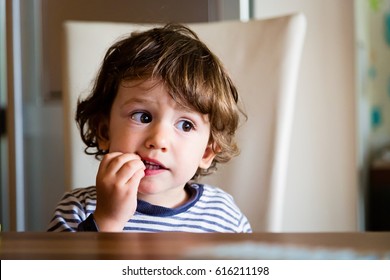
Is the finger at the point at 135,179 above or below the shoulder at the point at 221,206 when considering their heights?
above

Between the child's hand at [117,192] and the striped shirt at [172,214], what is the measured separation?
4 cm

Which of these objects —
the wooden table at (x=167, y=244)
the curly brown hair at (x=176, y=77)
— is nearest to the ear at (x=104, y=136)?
the curly brown hair at (x=176, y=77)

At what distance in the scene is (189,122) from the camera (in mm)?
415

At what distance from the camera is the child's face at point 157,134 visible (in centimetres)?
41

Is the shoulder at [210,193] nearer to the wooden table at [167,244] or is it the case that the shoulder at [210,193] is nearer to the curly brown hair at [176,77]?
the curly brown hair at [176,77]

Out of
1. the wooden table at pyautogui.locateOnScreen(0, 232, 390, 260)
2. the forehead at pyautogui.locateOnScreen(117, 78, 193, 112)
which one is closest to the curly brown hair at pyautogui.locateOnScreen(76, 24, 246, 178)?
the forehead at pyautogui.locateOnScreen(117, 78, 193, 112)

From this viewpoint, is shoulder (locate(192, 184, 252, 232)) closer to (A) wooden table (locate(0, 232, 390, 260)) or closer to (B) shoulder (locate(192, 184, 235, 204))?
(B) shoulder (locate(192, 184, 235, 204))

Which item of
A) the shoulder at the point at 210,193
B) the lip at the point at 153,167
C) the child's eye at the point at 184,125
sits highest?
the child's eye at the point at 184,125

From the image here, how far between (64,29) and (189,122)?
0.80 ft

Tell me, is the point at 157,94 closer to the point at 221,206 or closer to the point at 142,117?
the point at 142,117

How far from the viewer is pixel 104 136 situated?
0.45m

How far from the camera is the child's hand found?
15.8 inches

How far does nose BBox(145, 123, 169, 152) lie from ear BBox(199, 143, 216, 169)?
41 millimetres
